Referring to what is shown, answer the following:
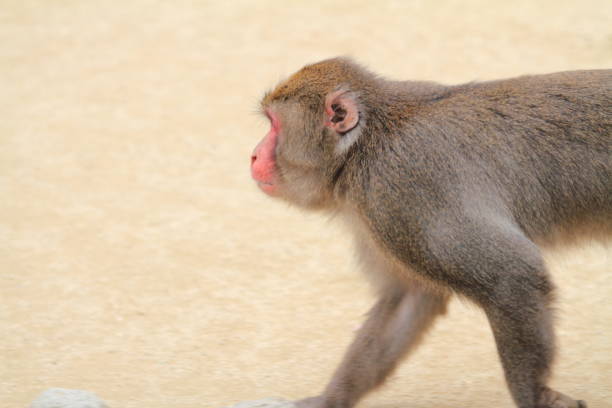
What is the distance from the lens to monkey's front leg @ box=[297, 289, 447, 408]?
516 cm

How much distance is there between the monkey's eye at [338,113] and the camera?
498 cm

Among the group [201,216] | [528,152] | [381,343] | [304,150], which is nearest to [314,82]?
[304,150]

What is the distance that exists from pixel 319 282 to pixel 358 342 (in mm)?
1586

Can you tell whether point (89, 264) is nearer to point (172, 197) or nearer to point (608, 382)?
point (172, 197)

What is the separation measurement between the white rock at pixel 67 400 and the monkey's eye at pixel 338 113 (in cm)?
169

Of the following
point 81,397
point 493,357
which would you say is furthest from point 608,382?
point 81,397

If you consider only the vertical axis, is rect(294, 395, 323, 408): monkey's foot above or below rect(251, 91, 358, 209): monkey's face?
below

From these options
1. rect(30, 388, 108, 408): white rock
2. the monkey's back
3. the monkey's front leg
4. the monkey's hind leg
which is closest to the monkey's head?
the monkey's back

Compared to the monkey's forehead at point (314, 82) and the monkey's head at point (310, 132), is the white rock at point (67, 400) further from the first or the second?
the monkey's forehead at point (314, 82)

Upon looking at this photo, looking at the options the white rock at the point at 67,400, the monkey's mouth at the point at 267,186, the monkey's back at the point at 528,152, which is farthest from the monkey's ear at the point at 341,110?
the white rock at the point at 67,400

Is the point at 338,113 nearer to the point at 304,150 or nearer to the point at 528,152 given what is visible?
the point at 304,150

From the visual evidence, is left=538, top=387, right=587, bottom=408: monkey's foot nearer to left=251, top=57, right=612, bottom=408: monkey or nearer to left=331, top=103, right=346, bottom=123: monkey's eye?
left=251, top=57, right=612, bottom=408: monkey

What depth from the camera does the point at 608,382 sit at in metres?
5.36

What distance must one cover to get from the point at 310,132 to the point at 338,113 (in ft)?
0.54
